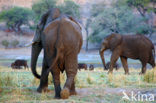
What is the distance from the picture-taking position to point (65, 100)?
7340mm

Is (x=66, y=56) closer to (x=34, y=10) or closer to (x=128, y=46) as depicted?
(x=128, y=46)

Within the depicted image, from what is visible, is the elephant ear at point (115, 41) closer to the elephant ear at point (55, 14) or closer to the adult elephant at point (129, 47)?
the adult elephant at point (129, 47)

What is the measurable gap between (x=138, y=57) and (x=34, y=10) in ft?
140

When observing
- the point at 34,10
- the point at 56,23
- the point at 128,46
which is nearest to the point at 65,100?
the point at 56,23

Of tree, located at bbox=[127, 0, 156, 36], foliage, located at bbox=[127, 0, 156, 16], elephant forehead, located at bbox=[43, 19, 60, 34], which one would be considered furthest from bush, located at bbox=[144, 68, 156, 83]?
foliage, located at bbox=[127, 0, 156, 16]

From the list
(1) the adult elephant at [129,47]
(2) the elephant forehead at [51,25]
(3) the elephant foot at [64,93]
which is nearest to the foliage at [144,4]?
(1) the adult elephant at [129,47]

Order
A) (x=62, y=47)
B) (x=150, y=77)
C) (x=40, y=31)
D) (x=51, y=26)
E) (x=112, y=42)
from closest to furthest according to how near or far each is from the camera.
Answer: (x=62, y=47) < (x=51, y=26) < (x=40, y=31) < (x=150, y=77) < (x=112, y=42)

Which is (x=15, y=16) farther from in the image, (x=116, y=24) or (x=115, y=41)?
(x=115, y=41)

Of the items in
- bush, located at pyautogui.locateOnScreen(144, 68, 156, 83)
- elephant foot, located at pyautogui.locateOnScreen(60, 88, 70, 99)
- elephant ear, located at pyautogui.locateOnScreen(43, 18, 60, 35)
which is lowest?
bush, located at pyautogui.locateOnScreen(144, 68, 156, 83)

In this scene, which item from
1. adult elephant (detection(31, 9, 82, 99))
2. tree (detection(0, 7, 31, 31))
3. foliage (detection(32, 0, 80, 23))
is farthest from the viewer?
tree (detection(0, 7, 31, 31))

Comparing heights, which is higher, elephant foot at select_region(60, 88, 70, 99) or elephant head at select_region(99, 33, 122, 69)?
elephant foot at select_region(60, 88, 70, 99)

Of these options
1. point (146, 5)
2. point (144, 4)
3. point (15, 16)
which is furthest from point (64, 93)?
point (15, 16)

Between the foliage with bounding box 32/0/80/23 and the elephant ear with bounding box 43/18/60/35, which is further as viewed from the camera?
the foliage with bounding box 32/0/80/23

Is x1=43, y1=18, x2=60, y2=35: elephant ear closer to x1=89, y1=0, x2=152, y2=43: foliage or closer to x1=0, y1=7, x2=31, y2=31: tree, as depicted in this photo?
x1=89, y1=0, x2=152, y2=43: foliage
